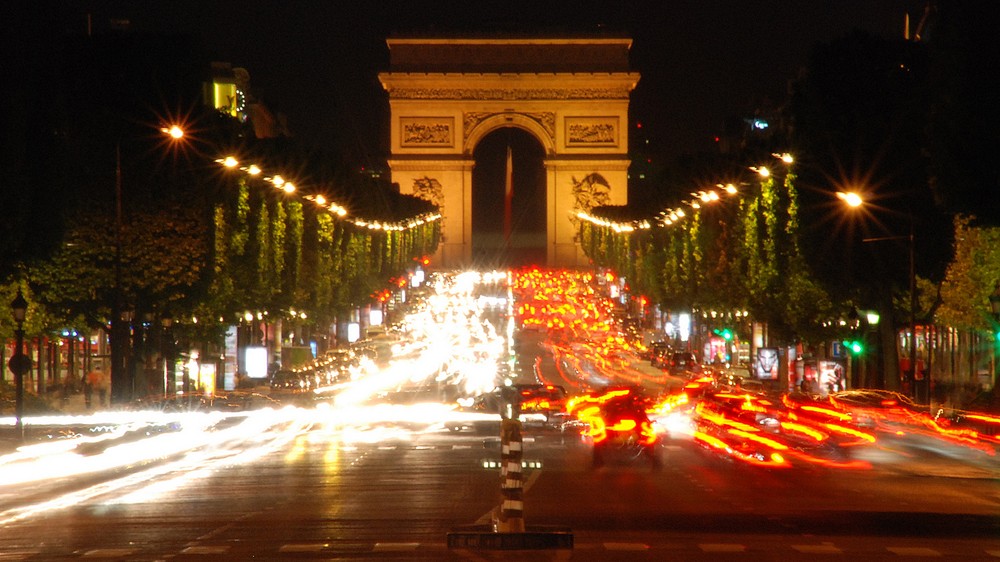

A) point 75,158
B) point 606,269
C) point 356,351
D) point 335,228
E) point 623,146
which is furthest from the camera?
point 623,146

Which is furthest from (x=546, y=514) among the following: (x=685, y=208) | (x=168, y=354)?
(x=685, y=208)

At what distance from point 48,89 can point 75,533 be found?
2017cm

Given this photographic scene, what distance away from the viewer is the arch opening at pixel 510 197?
185 metres

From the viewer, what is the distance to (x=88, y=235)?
4622 cm

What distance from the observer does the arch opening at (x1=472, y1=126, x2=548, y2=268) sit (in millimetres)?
184750

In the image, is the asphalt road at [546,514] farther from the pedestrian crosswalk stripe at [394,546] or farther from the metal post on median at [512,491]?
the metal post on median at [512,491]

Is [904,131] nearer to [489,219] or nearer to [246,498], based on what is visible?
[246,498]

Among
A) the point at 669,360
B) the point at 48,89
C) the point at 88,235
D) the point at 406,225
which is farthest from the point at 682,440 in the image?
the point at 406,225

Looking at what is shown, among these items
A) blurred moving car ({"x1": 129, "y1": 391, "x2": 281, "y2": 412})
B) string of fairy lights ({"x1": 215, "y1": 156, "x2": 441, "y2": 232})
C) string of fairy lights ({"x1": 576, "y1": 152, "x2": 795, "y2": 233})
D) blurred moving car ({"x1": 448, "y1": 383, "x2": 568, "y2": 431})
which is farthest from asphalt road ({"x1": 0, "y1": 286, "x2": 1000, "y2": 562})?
string of fairy lights ({"x1": 576, "y1": 152, "x2": 795, "y2": 233})

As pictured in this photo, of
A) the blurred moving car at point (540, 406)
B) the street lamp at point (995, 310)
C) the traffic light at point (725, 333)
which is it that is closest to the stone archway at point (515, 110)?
the traffic light at point (725, 333)

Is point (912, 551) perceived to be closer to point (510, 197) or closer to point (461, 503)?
point (461, 503)

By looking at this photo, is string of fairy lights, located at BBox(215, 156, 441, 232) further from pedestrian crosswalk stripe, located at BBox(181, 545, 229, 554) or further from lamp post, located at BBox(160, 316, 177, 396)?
pedestrian crosswalk stripe, located at BBox(181, 545, 229, 554)

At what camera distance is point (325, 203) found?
270ft

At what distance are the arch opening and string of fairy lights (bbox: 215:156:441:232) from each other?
45.8m
